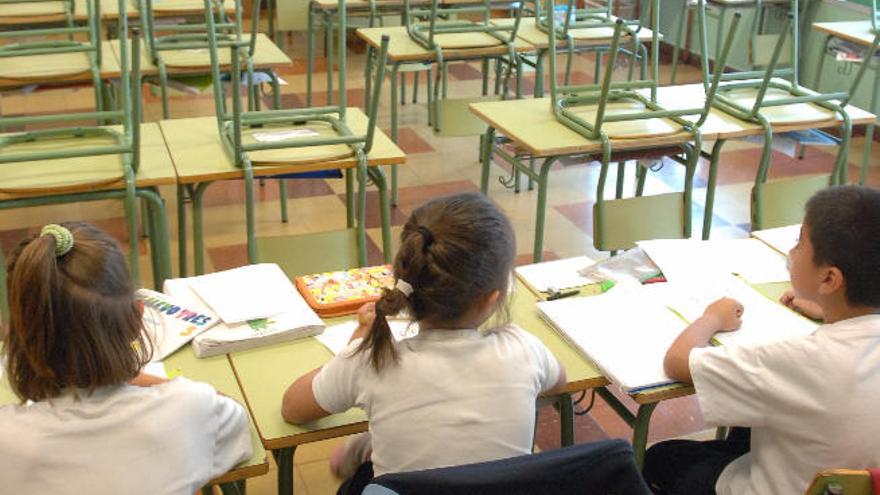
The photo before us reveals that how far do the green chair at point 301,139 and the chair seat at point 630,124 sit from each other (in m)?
0.73

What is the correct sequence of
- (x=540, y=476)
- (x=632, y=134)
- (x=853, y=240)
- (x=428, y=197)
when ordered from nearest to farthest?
1. (x=540, y=476)
2. (x=853, y=240)
3. (x=632, y=134)
4. (x=428, y=197)

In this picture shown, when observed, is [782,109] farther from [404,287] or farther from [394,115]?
[404,287]

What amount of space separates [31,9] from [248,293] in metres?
2.67

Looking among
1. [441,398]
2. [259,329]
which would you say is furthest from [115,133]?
[441,398]

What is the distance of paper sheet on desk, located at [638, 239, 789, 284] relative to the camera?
214 cm

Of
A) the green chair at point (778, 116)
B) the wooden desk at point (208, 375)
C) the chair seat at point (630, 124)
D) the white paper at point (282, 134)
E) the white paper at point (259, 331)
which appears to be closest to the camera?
the wooden desk at point (208, 375)

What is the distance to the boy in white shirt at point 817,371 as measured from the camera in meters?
1.52

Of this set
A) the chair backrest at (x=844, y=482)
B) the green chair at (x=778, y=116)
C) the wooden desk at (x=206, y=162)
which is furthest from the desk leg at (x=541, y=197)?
the chair backrest at (x=844, y=482)

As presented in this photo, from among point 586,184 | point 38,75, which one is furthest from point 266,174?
point 586,184

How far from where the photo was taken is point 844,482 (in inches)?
55.2

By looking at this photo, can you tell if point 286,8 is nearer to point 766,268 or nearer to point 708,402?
point 766,268

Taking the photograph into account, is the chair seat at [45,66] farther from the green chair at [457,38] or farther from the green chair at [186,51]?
the green chair at [457,38]

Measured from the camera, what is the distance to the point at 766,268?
2.20 m

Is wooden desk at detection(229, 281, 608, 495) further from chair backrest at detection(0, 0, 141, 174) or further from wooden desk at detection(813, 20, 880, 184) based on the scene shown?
wooden desk at detection(813, 20, 880, 184)
